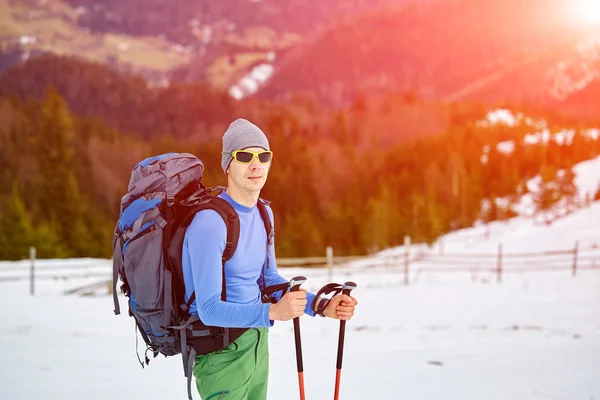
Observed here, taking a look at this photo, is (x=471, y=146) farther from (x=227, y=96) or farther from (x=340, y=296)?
(x=340, y=296)

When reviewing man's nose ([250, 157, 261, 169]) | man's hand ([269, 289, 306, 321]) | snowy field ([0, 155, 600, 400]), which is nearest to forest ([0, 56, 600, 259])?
snowy field ([0, 155, 600, 400])

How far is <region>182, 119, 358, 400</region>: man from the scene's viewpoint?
6.03 feet

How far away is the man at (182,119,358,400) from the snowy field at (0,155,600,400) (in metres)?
3.16

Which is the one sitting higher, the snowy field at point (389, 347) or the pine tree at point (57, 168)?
the pine tree at point (57, 168)

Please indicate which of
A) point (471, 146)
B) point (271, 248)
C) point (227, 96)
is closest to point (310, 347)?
point (271, 248)

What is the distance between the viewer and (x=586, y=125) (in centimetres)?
13088

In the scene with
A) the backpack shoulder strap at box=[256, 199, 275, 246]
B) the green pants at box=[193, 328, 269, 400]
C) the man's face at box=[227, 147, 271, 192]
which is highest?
the man's face at box=[227, 147, 271, 192]

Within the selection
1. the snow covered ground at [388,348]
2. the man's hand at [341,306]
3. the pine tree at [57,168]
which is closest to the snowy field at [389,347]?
the snow covered ground at [388,348]

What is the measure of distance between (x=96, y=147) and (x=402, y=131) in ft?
328

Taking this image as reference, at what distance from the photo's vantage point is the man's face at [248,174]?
6.63 feet

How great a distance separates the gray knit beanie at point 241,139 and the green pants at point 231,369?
658mm

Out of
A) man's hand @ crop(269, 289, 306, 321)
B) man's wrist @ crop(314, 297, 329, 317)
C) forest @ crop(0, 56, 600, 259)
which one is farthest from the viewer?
forest @ crop(0, 56, 600, 259)

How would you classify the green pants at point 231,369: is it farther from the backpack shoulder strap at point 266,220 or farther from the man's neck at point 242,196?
the man's neck at point 242,196

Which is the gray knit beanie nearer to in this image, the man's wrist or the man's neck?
the man's neck
